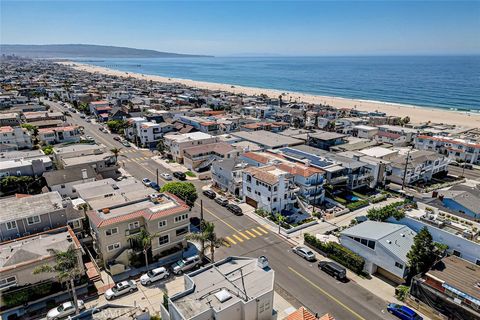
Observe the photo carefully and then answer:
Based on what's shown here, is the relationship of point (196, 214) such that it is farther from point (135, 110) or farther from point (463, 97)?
point (463, 97)

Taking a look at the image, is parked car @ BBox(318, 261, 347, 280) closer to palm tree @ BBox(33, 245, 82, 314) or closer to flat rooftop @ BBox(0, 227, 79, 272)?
palm tree @ BBox(33, 245, 82, 314)

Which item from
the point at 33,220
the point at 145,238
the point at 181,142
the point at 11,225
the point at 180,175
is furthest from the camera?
the point at 181,142

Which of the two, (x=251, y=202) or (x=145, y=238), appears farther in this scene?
(x=251, y=202)

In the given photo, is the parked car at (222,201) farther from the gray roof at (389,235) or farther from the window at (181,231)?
the gray roof at (389,235)

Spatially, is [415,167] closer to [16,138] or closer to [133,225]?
[133,225]

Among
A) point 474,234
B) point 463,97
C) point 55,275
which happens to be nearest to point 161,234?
point 55,275

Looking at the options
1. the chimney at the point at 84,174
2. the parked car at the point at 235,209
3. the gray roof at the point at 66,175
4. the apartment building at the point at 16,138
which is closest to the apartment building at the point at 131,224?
the chimney at the point at 84,174

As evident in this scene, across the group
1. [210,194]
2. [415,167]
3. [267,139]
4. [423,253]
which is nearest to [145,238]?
[210,194]
